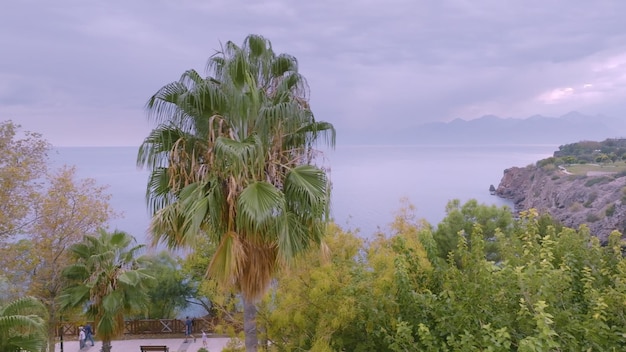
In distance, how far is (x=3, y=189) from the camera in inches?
529

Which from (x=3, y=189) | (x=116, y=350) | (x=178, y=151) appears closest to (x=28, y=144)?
(x=3, y=189)

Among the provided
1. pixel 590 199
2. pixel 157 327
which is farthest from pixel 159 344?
pixel 590 199

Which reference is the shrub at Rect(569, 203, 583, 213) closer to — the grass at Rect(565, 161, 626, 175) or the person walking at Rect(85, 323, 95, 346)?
the grass at Rect(565, 161, 626, 175)

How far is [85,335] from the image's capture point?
17797 mm

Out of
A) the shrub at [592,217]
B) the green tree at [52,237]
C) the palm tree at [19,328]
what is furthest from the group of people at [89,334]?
the shrub at [592,217]

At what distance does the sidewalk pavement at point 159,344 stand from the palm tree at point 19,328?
1049 centimetres

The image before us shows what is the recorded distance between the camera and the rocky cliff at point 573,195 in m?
44.4

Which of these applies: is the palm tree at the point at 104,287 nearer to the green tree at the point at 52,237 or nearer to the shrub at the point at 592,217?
the green tree at the point at 52,237

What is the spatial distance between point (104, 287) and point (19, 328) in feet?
11.1

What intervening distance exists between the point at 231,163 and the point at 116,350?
15.9 metres

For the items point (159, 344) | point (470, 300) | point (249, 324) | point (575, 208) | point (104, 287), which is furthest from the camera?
point (575, 208)

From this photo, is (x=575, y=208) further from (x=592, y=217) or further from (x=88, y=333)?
(x=88, y=333)

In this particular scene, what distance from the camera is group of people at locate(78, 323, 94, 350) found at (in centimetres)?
1747

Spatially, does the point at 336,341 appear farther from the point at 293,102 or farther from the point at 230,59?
the point at 230,59
